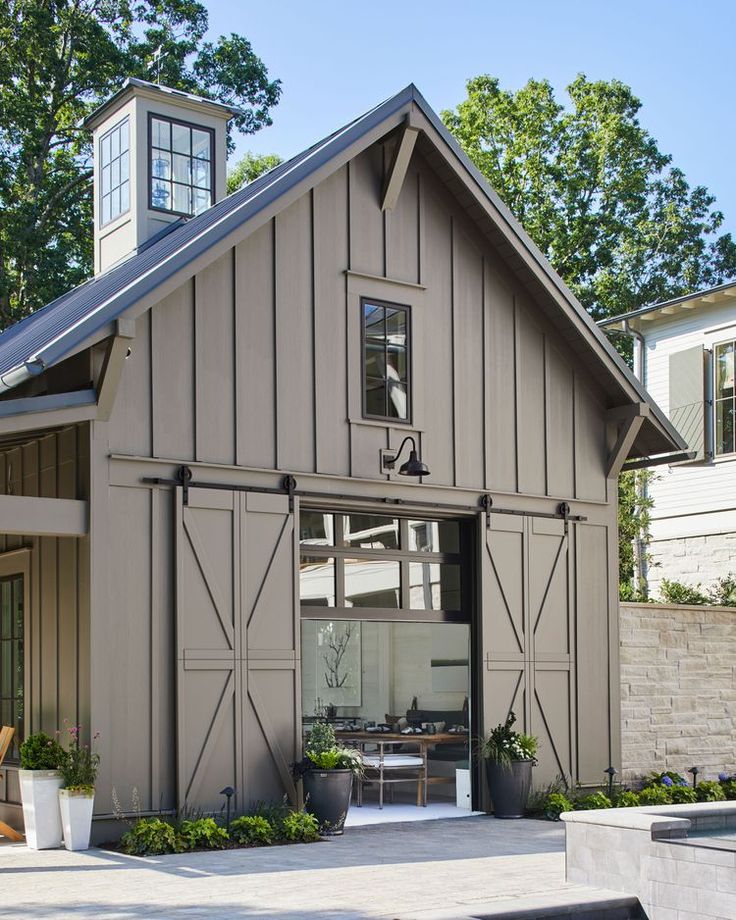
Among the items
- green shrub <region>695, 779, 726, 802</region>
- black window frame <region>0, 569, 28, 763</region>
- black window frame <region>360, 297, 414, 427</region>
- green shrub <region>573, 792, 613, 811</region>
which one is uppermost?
black window frame <region>360, 297, 414, 427</region>

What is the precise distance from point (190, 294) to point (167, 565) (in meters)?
2.49

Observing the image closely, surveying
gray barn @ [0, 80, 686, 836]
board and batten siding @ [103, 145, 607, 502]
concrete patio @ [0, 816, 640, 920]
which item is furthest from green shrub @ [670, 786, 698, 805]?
board and batten siding @ [103, 145, 607, 502]

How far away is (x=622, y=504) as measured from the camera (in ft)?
69.1

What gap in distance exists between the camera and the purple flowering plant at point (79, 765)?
1092 cm

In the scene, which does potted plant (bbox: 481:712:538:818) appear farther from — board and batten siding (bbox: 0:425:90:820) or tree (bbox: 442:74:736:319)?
tree (bbox: 442:74:736:319)

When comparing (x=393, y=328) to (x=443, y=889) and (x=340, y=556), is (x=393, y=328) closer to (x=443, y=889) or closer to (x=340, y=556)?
(x=340, y=556)

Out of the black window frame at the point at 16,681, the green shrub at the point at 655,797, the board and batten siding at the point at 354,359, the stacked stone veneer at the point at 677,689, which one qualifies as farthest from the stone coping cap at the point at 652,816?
the black window frame at the point at 16,681

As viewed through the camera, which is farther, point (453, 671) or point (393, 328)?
point (453, 671)

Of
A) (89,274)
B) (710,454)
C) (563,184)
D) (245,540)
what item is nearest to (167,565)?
(245,540)

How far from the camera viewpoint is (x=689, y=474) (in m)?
20.5

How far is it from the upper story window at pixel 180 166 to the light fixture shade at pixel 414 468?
17.4 feet

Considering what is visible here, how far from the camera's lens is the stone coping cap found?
907 cm

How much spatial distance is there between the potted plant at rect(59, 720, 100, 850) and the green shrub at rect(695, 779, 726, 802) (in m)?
6.99

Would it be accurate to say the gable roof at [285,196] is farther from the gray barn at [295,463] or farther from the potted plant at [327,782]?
the potted plant at [327,782]
